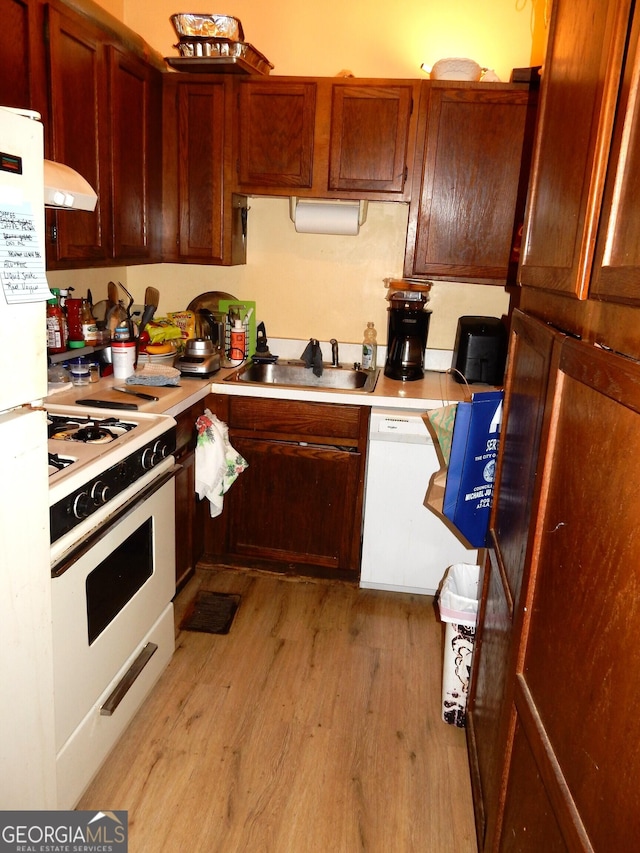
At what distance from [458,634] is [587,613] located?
1.15m

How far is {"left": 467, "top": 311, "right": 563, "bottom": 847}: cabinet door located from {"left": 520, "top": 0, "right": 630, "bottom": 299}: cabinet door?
0.42 feet

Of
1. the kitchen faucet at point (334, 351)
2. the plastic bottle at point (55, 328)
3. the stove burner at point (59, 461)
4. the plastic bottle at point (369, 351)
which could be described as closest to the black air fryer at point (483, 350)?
the plastic bottle at point (369, 351)

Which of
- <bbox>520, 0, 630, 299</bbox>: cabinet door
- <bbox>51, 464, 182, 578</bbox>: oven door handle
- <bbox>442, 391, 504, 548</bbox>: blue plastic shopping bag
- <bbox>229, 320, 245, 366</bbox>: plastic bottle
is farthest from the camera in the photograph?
<bbox>229, 320, 245, 366</bbox>: plastic bottle

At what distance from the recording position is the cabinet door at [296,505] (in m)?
2.64

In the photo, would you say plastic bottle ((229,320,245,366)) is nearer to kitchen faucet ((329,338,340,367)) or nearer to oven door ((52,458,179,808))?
kitchen faucet ((329,338,340,367))

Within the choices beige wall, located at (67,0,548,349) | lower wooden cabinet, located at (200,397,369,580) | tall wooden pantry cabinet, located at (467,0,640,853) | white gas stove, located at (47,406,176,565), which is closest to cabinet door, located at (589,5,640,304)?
tall wooden pantry cabinet, located at (467,0,640,853)

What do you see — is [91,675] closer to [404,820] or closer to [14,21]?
[404,820]

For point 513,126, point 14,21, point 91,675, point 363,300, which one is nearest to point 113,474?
point 91,675

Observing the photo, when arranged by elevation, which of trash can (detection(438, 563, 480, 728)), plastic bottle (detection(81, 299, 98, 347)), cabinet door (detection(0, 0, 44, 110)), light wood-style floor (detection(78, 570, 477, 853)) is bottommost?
light wood-style floor (detection(78, 570, 477, 853))

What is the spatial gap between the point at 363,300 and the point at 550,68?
6.05 ft

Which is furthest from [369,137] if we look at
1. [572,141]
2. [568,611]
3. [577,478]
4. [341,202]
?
[568,611]

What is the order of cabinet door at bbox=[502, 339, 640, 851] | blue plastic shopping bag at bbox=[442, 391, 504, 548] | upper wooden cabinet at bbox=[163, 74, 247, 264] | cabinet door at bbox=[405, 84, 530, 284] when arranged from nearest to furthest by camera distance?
cabinet door at bbox=[502, 339, 640, 851]
blue plastic shopping bag at bbox=[442, 391, 504, 548]
cabinet door at bbox=[405, 84, 530, 284]
upper wooden cabinet at bbox=[163, 74, 247, 264]

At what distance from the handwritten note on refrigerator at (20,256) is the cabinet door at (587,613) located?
2.91ft

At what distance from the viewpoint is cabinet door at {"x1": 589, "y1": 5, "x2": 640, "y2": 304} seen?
746 millimetres
